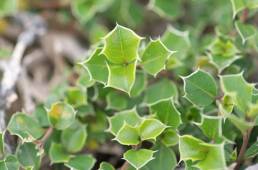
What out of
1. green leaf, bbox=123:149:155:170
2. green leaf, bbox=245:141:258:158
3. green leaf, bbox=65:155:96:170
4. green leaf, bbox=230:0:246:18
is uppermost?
green leaf, bbox=230:0:246:18

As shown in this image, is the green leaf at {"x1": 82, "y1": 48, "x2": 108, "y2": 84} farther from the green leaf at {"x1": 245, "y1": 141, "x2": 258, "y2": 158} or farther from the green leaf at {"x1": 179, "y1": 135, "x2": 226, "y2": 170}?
the green leaf at {"x1": 245, "y1": 141, "x2": 258, "y2": 158}

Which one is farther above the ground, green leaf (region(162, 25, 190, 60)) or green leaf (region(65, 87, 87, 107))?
green leaf (region(162, 25, 190, 60))

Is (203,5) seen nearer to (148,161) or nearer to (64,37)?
(64,37)

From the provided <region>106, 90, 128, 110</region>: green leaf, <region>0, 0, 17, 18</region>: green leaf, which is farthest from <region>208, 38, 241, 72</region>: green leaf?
<region>0, 0, 17, 18</region>: green leaf

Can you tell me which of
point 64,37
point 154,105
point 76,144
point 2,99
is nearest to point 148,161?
point 154,105

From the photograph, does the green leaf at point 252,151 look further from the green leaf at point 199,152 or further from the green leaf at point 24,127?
the green leaf at point 24,127

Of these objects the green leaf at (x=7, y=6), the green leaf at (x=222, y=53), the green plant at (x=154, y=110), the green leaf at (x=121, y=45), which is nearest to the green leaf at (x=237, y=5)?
the green plant at (x=154, y=110)

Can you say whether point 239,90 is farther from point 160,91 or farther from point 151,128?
point 160,91

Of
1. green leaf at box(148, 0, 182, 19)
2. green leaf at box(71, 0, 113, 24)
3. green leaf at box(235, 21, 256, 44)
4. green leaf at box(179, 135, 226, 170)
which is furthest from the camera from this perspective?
green leaf at box(71, 0, 113, 24)
